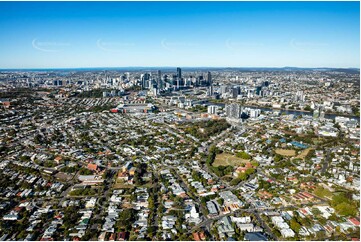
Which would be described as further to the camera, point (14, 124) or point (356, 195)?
point (14, 124)

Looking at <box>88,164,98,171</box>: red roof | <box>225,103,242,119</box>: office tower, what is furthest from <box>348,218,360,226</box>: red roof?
<box>225,103,242,119</box>: office tower

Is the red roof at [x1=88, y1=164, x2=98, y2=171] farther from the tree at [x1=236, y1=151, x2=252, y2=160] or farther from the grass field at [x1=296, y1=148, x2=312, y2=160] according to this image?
the grass field at [x1=296, y1=148, x2=312, y2=160]

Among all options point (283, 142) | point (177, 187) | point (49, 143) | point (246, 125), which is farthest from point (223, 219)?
point (246, 125)

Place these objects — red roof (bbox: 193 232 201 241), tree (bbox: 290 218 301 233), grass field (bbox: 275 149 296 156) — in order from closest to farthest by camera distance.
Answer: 1. red roof (bbox: 193 232 201 241)
2. tree (bbox: 290 218 301 233)
3. grass field (bbox: 275 149 296 156)

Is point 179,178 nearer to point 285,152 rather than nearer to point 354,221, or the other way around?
point 354,221

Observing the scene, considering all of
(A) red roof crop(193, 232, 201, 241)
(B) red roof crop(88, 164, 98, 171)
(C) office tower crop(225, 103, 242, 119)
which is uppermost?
(C) office tower crop(225, 103, 242, 119)

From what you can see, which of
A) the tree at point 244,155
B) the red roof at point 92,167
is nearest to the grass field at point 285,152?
the tree at point 244,155

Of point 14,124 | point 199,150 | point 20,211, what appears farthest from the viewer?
point 14,124

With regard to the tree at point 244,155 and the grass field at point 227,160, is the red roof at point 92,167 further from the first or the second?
the tree at point 244,155

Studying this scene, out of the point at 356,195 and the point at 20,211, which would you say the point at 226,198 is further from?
the point at 20,211

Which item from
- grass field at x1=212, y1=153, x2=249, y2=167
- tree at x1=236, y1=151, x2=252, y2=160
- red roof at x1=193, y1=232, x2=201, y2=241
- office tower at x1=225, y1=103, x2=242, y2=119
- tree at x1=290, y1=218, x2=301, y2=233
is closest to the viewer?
red roof at x1=193, y1=232, x2=201, y2=241
